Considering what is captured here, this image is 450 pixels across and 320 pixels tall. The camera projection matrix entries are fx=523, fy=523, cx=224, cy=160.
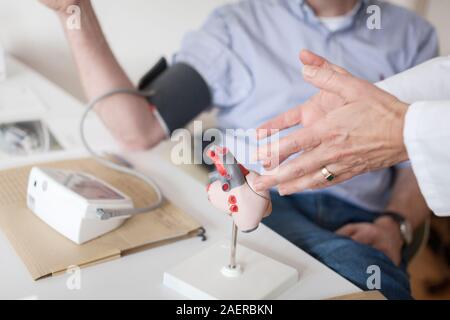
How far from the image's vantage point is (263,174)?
58 centimetres

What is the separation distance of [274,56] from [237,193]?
534 millimetres

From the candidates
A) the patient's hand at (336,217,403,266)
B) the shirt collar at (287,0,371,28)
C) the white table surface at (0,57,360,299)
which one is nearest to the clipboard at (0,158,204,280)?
the white table surface at (0,57,360,299)

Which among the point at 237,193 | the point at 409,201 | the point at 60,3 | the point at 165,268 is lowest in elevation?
the point at 409,201

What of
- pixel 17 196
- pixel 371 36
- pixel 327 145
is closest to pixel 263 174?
pixel 327 145

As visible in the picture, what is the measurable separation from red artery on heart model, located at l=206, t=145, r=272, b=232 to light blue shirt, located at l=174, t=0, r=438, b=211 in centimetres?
46

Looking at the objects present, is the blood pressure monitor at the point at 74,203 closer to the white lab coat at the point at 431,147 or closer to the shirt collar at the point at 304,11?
the white lab coat at the point at 431,147

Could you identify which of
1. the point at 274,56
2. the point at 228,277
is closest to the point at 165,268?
the point at 228,277

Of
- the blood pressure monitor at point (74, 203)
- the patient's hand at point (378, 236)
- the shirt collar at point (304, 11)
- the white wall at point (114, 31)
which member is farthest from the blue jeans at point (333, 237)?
the white wall at point (114, 31)

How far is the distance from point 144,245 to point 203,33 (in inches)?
21.6

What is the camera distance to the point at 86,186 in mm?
689

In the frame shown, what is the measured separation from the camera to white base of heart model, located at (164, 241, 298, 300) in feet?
1.84

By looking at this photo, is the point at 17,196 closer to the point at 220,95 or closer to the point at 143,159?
the point at 143,159

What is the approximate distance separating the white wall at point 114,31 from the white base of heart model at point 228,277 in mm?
797

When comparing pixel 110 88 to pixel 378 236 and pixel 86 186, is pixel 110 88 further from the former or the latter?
pixel 378 236
